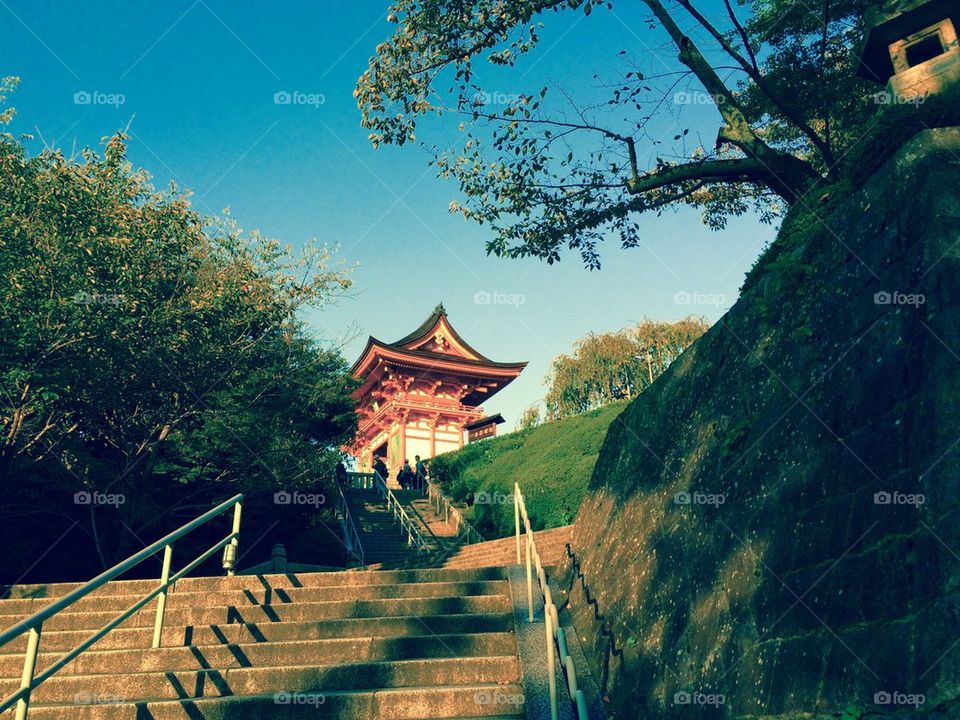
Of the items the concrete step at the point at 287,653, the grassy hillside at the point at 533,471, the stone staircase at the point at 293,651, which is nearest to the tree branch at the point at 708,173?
the stone staircase at the point at 293,651

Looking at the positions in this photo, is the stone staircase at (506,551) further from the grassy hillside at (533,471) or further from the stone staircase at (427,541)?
the grassy hillside at (533,471)

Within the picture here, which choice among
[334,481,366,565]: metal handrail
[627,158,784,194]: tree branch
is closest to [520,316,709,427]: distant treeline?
[334,481,366,565]: metal handrail

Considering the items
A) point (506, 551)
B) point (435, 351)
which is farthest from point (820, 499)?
point (435, 351)

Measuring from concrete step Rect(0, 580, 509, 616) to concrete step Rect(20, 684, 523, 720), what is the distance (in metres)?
1.78

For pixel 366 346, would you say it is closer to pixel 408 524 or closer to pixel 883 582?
pixel 408 524

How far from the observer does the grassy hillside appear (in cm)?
1677

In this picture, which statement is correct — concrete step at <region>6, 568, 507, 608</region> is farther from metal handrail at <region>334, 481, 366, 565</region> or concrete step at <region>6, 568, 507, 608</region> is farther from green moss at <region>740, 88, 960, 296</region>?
metal handrail at <region>334, 481, 366, 565</region>

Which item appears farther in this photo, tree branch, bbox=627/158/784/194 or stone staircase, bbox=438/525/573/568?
stone staircase, bbox=438/525/573/568

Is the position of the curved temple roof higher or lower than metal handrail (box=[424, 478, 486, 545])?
higher

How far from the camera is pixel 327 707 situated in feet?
15.3

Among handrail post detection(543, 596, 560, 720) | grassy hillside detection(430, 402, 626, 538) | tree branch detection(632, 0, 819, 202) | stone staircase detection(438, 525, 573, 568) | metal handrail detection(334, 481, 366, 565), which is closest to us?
handrail post detection(543, 596, 560, 720)

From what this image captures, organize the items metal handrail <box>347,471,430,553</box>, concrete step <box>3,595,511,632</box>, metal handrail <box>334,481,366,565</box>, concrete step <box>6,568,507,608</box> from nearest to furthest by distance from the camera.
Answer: concrete step <box>3,595,511,632</box> → concrete step <box>6,568,507,608</box> → metal handrail <box>334,481,366,565</box> → metal handrail <box>347,471,430,553</box>

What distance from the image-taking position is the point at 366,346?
1351 inches

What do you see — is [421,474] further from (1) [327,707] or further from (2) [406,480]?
(1) [327,707]
